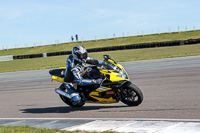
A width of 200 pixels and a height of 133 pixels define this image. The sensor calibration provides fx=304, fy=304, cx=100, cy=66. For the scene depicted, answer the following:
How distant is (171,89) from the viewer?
9.66 meters

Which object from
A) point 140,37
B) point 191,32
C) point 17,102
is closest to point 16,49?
point 140,37

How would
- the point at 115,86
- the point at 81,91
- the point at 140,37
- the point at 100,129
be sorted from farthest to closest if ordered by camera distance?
1. the point at 140,37
2. the point at 81,91
3. the point at 115,86
4. the point at 100,129

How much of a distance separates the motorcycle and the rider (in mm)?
128

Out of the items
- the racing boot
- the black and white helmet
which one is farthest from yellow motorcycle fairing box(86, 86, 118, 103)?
the black and white helmet

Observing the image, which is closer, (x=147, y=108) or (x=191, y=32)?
(x=147, y=108)

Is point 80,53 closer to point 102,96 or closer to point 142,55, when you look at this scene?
point 102,96

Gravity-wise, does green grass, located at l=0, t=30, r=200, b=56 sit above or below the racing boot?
above

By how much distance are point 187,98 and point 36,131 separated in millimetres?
4138

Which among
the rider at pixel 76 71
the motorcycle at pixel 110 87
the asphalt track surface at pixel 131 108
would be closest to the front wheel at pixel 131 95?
the motorcycle at pixel 110 87

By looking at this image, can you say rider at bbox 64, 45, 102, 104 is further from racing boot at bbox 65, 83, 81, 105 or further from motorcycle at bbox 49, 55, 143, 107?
motorcycle at bbox 49, 55, 143, 107

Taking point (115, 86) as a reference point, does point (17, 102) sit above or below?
below

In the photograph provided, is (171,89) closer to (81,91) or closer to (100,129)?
(81,91)

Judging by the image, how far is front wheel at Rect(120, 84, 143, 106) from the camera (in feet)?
23.2

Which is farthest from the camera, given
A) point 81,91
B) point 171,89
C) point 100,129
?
point 171,89
